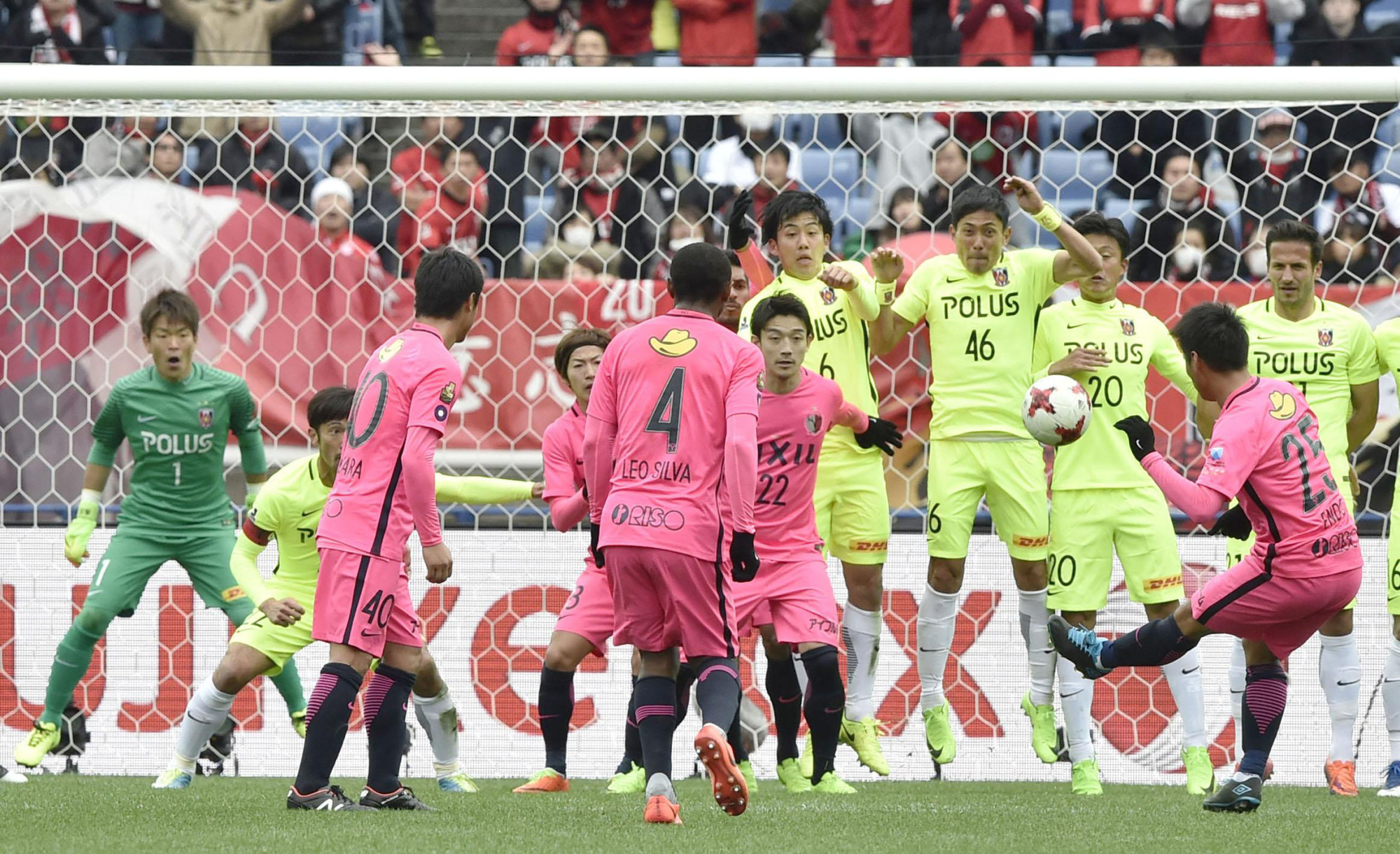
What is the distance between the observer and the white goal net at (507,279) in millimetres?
7332

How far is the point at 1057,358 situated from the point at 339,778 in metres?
3.66

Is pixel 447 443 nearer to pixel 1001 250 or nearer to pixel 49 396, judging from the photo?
pixel 49 396

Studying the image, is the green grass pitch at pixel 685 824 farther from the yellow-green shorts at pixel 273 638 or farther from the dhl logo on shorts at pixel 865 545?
the dhl logo on shorts at pixel 865 545

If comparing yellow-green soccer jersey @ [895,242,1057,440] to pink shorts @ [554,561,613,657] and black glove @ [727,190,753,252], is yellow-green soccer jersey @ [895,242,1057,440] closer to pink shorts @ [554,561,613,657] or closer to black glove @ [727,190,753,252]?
black glove @ [727,190,753,252]

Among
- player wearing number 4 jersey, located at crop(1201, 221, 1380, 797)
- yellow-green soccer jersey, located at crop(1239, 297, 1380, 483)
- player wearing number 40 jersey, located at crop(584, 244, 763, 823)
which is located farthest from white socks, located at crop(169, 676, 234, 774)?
yellow-green soccer jersey, located at crop(1239, 297, 1380, 483)

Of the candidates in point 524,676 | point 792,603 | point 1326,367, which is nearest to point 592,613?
point 792,603

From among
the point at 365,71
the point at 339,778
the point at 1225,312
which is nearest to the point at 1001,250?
the point at 1225,312

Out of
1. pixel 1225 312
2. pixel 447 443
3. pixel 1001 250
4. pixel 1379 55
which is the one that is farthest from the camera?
pixel 1379 55

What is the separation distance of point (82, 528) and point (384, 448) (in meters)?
2.73

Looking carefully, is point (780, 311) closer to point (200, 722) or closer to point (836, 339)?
point (836, 339)

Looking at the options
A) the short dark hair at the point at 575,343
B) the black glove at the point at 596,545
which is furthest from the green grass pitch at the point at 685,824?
the short dark hair at the point at 575,343

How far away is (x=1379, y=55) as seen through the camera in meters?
10.6

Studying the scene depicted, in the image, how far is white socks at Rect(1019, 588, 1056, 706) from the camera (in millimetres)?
7027

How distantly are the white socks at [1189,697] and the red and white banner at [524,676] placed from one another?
652 millimetres
